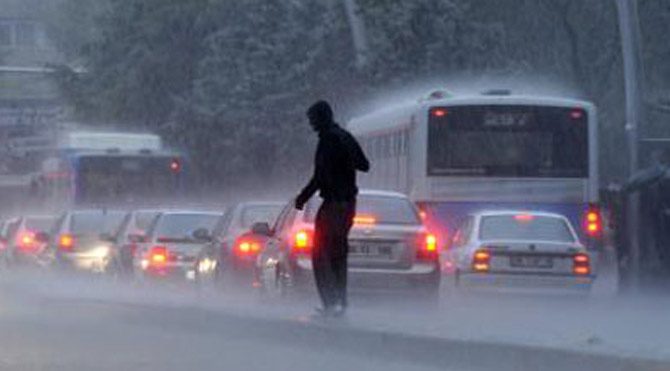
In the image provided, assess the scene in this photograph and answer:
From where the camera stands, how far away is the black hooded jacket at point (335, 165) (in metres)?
16.5

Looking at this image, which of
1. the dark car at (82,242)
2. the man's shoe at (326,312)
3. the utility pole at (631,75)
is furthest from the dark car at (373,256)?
the dark car at (82,242)

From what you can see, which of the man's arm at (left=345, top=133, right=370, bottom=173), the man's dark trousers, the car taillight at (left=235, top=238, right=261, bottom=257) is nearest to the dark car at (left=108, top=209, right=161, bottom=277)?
the car taillight at (left=235, top=238, right=261, bottom=257)

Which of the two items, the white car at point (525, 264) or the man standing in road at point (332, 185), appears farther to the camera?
the white car at point (525, 264)

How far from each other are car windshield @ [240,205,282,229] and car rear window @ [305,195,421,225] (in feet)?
13.3

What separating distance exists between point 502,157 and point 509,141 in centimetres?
Result: 30

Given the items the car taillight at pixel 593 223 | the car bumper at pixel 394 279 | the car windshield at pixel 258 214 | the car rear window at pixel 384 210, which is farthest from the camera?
the car taillight at pixel 593 223

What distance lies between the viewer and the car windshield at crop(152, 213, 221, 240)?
29.2 m

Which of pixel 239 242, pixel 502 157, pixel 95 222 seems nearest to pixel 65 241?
pixel 95 222

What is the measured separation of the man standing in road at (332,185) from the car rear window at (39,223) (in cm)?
2491

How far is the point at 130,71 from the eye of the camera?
59.3m

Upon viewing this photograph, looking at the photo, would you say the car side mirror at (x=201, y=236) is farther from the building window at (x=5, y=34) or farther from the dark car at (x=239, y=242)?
the building window at (x=5, y=34)

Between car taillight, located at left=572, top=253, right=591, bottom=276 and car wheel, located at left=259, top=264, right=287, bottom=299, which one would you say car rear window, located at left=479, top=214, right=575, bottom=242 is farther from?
car wheel, located at left=259, top=264, right=287, bottom=299

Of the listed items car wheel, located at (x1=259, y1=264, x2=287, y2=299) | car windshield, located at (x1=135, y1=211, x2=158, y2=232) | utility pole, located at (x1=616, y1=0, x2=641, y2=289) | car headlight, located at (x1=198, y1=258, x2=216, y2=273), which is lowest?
car wheel, located at (x1=259, y1=264, x2=287, y2=299)

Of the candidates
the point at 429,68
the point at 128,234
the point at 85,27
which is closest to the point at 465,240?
the point at 128,234
